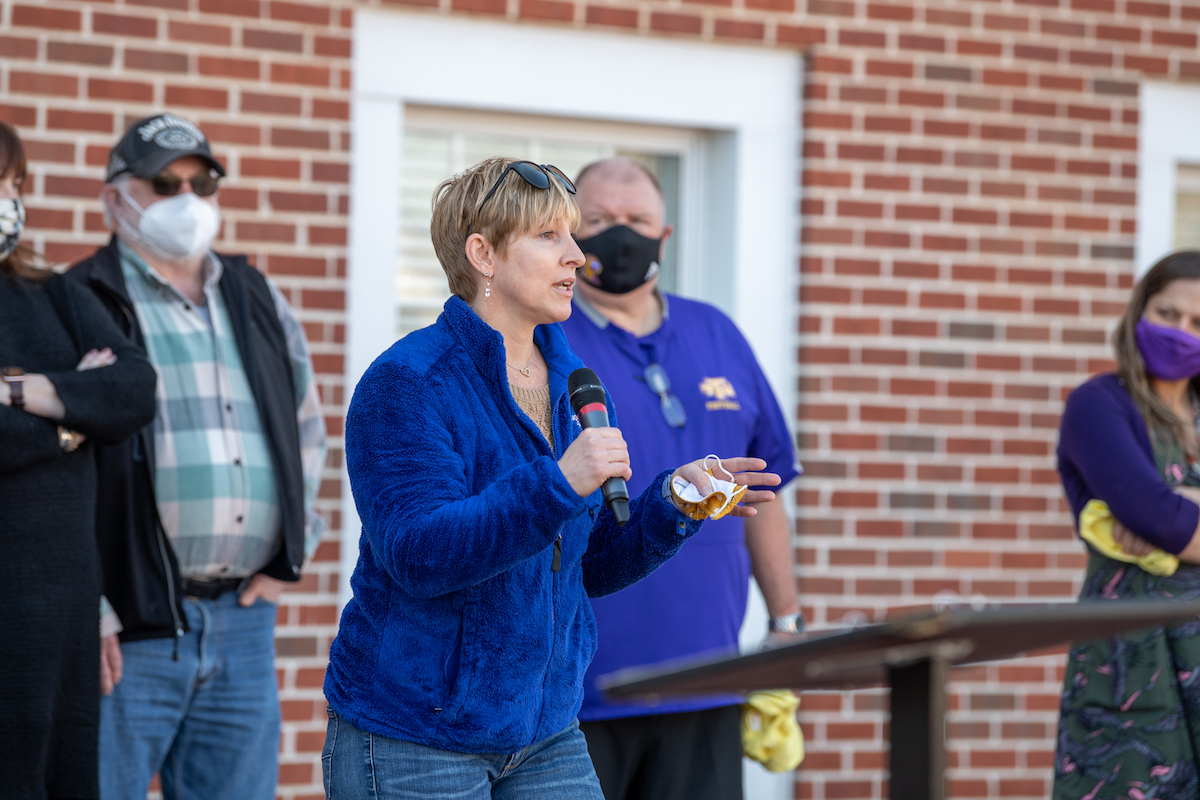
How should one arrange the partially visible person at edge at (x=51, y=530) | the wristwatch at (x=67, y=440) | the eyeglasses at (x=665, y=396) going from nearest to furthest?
1. the partially visible person at edge at (x=51, y=530)
2. the wristwatch at (x=67, y=440)
3. the eyeglasses at (x=665, y=396)

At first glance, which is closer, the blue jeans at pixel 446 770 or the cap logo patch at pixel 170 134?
the blue jeans at pixel 446 770

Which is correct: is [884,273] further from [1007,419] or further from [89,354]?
[89,354]

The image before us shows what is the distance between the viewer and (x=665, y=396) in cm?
365

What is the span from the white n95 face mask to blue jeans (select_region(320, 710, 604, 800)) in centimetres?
164

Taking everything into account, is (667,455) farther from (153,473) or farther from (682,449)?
(153,473)

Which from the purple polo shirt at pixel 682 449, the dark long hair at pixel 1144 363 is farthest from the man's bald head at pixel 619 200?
the dark long hair at pixel 1144 363

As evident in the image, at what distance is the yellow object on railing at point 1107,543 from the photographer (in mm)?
3934

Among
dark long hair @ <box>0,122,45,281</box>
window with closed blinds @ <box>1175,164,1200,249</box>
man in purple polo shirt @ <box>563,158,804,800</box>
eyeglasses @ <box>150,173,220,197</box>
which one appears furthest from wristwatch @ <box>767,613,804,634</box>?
window with closed blinds @ <box>1175,164,1200,249</box>

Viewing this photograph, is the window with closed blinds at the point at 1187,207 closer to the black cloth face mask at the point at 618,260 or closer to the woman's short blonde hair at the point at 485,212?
the black cloth face mask at the point at 618,260

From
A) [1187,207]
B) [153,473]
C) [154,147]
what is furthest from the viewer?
[1187,207]

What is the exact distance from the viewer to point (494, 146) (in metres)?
5.10

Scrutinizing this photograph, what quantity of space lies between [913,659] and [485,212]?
1216 millimetres

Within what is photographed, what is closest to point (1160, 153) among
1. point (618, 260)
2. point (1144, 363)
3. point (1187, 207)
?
point (1187, 207)

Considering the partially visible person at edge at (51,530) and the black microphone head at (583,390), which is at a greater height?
the black microphone head at (583,390)
